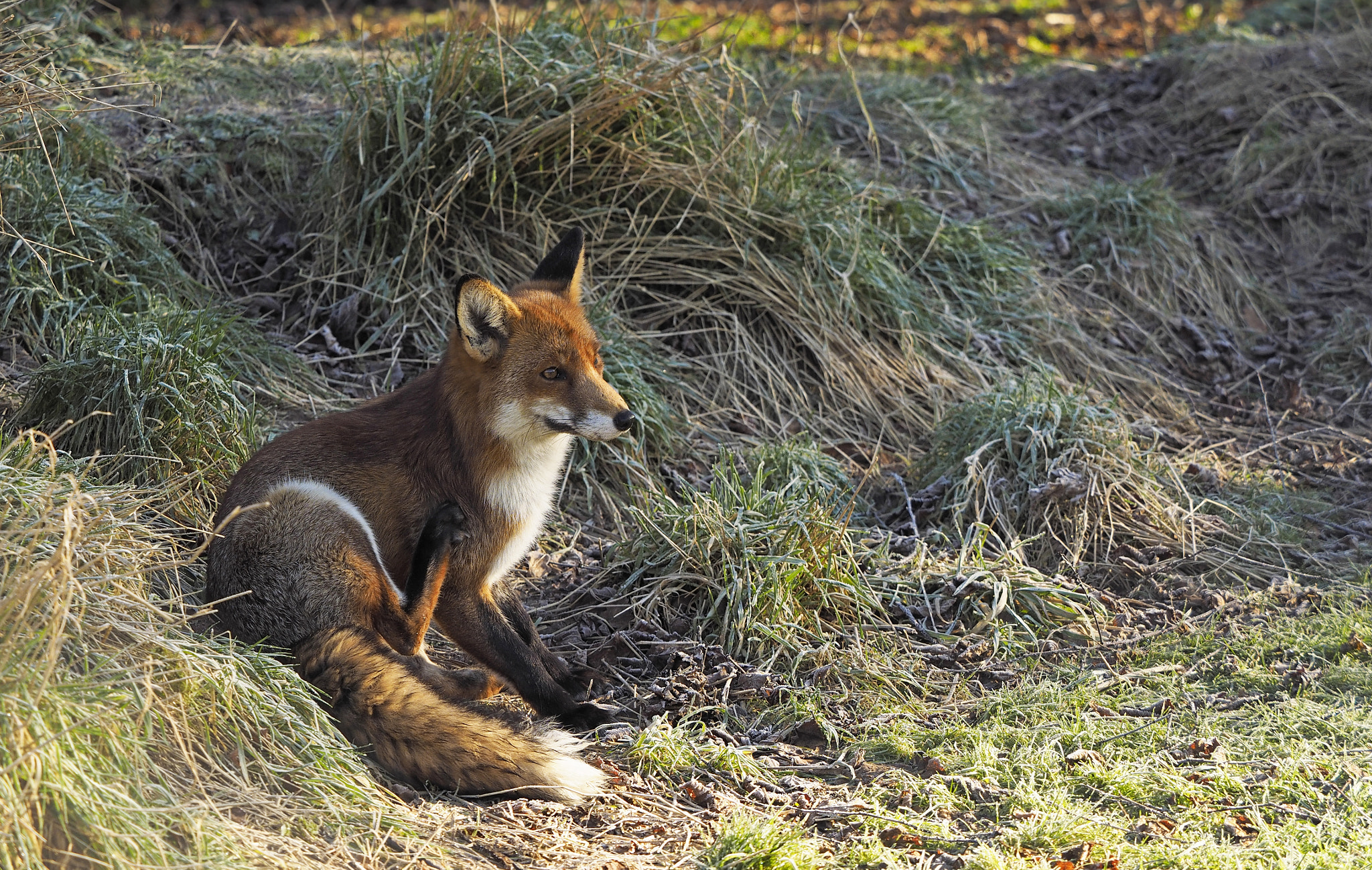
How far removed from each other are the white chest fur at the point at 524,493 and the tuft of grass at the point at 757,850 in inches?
55.6

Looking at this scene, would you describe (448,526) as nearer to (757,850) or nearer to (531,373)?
(531,373)

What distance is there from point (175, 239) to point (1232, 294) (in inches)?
271

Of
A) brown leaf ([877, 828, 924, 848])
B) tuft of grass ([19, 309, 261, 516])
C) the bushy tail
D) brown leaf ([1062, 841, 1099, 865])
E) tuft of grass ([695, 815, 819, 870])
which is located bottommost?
brown leaf ([877, 828, 924, 848])

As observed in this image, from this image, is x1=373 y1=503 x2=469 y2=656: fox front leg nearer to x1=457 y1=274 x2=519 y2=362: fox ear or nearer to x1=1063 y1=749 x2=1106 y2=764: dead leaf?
x1=457 y1=274 x2=519 y2=362: fox ear

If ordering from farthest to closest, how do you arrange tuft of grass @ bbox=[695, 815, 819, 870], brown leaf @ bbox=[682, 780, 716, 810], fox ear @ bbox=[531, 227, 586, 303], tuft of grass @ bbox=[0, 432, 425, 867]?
fox ear @ bbox=[531, 227, 586, 303] → brown leaf @ bbox=[682, 780, 716, 810] → tuft of grass @ bbox=[695, 815, 819, 870] → tuft of grass @ bbox=[0, 432, 425, 867]

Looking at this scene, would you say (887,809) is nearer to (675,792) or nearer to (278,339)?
(675,792)

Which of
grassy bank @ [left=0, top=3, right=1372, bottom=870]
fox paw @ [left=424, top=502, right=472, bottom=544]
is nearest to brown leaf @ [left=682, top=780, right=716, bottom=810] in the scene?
grassy bank @ [left=0, top=3, right=1372, bottom=870]

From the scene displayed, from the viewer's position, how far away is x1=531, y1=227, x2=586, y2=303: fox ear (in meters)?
4.77

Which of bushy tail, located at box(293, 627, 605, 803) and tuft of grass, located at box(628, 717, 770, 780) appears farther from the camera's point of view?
tuft of grass, located at box(628, 717, 770, 780)

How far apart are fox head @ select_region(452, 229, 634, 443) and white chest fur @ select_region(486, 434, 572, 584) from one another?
0.25 ft

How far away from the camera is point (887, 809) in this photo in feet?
11.6

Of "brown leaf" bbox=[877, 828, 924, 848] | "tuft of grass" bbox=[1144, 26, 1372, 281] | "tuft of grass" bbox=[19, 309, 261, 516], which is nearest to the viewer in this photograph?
"brown leaf" bbox=[877, 828, 924, 848]

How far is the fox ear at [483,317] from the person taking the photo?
4077 millimetres

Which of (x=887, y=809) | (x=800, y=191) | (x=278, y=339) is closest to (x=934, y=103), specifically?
(x=800, y=191)
